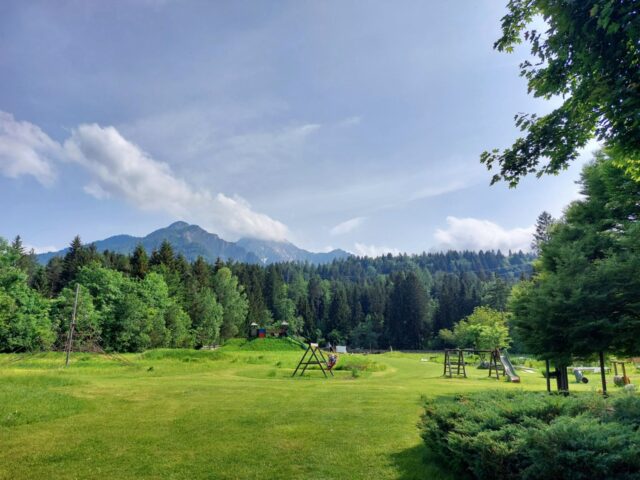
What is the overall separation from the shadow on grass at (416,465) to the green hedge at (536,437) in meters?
0.22

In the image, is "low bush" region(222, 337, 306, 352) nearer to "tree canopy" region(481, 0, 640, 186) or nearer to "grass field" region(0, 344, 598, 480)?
"grass field" region(0, 344, 598, 480)

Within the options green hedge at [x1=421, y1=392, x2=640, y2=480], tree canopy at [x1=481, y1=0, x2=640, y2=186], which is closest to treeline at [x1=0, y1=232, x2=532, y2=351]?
green hedge at [x1=421, y1=392, x2=640, y2=480]

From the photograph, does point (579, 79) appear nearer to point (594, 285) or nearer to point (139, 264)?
point (594, 285)

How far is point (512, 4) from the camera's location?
7520 millimetres

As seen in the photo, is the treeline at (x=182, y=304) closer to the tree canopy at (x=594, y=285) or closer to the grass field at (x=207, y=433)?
the grass field at (x=207, y=433)

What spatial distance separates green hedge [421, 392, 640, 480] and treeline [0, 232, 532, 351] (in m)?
34.1

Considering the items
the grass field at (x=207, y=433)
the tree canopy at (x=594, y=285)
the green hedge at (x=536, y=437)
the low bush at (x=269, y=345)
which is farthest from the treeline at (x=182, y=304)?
the green hedge at (x=536, y=437)

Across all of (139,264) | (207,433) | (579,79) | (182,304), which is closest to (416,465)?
(207,433)

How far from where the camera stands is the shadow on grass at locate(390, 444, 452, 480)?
6.93 m

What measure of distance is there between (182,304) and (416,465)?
64538 millimetres

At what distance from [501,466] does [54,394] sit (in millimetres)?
15310

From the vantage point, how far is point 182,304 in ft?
219

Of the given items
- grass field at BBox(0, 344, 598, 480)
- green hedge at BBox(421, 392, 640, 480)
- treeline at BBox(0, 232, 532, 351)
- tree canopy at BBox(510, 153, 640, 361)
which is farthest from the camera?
treeline at BBox(0, 232, 532, 351)

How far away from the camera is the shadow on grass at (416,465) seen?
693cm
